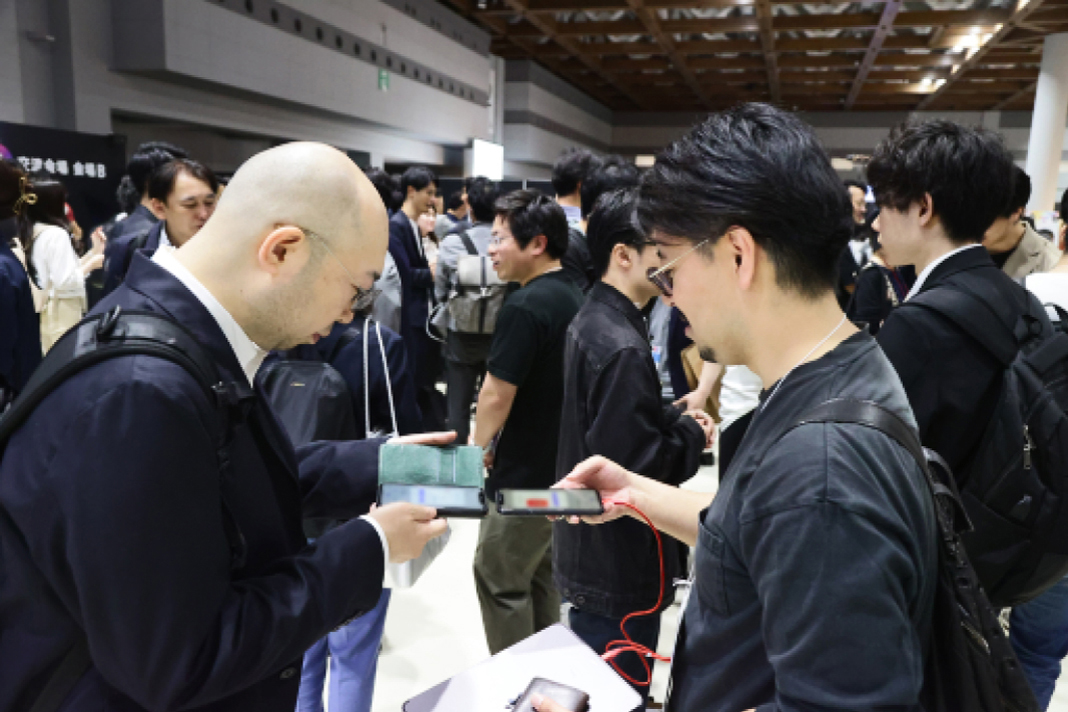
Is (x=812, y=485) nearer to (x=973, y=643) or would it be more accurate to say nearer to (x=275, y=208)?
(x=973, y=643)

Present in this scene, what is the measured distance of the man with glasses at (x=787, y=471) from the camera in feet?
2.47

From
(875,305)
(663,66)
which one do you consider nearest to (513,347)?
(875,305)

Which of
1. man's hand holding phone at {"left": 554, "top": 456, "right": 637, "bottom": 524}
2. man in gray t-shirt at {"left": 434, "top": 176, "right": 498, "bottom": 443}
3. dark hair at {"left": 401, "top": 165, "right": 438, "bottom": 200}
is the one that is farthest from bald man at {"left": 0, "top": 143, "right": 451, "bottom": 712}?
dark hair at {"left": 401, "top": 165, "right": 438, "bottom": 200}

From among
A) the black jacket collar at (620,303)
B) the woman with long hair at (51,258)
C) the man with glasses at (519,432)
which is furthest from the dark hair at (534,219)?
the woman with long hair at (51,258)

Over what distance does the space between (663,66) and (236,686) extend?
16.6 metres

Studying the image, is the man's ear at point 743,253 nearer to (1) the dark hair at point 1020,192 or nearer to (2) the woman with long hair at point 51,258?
(1) the dark hair at point 1020,192

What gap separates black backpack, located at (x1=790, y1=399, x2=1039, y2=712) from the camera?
83 cm

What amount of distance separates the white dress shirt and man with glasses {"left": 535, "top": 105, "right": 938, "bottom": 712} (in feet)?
1.24

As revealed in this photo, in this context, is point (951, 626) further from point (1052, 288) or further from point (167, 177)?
point (167, 177)

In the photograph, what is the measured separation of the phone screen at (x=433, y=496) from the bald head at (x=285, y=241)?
301mm

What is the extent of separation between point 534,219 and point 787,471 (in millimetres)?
2052

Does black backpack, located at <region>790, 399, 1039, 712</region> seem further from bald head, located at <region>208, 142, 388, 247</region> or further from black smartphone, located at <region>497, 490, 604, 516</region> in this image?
bald head, located at <region>208, 142, 388, 247</region>

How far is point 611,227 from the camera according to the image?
6.65ft

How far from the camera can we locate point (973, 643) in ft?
2.76
